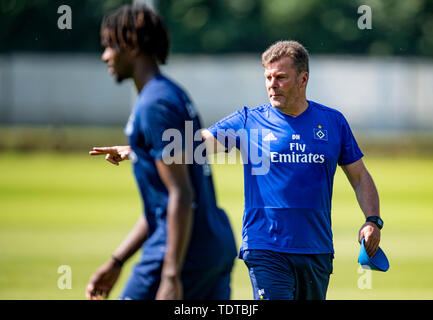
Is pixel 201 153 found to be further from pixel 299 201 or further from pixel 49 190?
pixel 49 190

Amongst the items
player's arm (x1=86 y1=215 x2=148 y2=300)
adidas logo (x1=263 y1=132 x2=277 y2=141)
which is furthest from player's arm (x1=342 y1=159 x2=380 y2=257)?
player's arm (x1=86 y1=215 x2=148 y2=300)

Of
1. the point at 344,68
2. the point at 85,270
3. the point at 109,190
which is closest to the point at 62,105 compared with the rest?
the point at 344,68

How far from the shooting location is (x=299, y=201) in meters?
5.58

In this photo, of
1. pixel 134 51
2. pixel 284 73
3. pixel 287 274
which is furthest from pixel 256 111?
pixel 134 51

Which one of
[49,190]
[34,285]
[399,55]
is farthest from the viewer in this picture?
[399,55]

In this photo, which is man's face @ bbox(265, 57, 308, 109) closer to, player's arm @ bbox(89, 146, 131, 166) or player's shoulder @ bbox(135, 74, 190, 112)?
player's arm @ bbox(89, 146, 131, 166)

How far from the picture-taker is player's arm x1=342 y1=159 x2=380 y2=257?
557cm

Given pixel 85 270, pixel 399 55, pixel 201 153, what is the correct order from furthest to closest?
pixel 399 55
pixel 85 270
pixel 201 153

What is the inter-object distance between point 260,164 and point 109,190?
18.7m

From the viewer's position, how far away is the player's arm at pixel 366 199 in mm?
5566

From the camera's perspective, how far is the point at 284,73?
18.6ft
